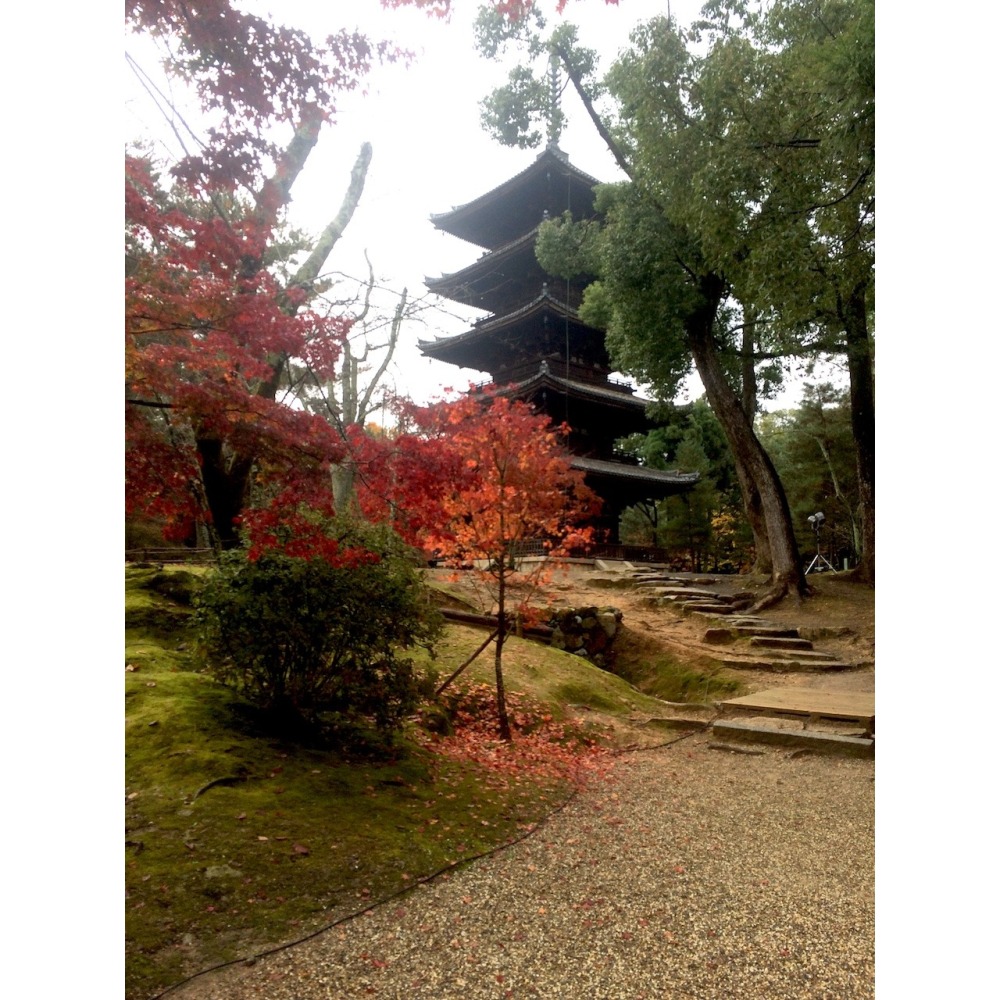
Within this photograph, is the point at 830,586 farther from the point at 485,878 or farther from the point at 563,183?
the point at 485,878

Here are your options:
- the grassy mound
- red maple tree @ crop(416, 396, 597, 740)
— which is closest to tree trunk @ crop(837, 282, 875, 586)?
red maple tree @ crop(416, 396, 597, 740)

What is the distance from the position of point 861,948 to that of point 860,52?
297 cm

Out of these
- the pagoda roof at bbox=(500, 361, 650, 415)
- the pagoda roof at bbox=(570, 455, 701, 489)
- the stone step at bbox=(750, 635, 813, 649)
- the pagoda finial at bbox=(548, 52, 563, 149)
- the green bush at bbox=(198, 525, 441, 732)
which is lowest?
the stone step at bbox=(750, 635, 813, 649)

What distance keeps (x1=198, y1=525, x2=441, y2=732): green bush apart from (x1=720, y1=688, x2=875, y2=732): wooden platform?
2.26 m

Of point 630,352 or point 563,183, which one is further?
point 630,352

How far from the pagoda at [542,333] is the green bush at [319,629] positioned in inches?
58.9

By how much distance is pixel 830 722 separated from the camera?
361cm

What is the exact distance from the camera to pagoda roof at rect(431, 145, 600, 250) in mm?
3388

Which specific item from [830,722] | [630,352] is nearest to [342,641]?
[830,722]

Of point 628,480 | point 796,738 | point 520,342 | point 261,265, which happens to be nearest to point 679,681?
point 796,738

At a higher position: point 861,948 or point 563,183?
point 563,183

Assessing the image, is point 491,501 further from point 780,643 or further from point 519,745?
point 780,643

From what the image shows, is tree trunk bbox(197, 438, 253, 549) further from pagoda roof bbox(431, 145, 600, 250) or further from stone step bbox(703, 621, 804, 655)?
stone step bbox(703, 621, 804, 655)

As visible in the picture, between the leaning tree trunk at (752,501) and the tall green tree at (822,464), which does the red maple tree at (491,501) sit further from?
the tall green tree at (822,464)
